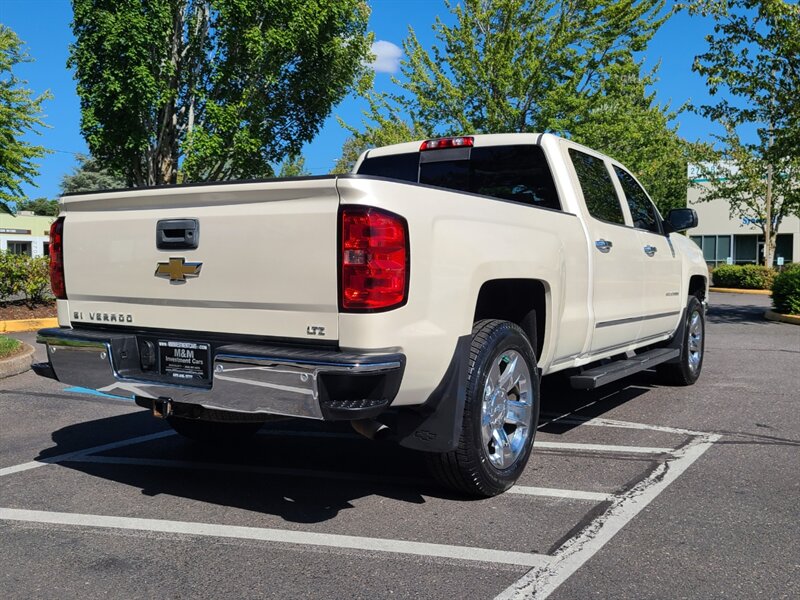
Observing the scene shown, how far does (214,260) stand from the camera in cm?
371

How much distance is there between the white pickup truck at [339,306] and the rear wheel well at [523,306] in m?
0.01

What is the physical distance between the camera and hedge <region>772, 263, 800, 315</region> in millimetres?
15156

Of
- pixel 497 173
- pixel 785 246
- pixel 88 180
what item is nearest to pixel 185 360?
pixel 497 173

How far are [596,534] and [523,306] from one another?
1467mm

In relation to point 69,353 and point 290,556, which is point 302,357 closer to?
point 290,556

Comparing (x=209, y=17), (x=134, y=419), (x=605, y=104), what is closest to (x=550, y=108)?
(x=605, y=104)

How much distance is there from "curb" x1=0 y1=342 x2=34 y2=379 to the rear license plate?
5.29 meters

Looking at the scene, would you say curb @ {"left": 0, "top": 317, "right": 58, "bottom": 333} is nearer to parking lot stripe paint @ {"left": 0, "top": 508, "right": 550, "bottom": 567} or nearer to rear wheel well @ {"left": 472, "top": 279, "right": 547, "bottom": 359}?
parking lot stripe paint @ {"left": 0, "top": 508, "right": 550, "bottom": 567}

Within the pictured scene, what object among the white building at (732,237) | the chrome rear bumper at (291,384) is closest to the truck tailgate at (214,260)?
the chrome rear bumper at (291,384)

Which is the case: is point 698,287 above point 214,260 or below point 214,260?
below

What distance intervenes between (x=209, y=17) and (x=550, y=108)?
7.73 meters

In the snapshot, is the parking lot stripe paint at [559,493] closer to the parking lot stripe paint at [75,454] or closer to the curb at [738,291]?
the parking lot stripe paint at [75,454]

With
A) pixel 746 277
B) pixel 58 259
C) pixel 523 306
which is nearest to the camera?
pixel 58 259

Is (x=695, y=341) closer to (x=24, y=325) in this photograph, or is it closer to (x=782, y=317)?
(x=782, y=317)
